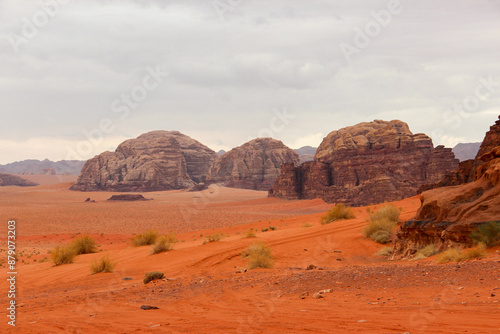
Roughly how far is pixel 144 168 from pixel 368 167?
70.8 m

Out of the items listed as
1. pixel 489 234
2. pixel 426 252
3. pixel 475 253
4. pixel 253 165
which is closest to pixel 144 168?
pixel 253 165

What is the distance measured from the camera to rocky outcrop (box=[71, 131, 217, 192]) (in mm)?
Answer: 102750

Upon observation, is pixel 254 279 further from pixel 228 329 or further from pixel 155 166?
pixel 155 166

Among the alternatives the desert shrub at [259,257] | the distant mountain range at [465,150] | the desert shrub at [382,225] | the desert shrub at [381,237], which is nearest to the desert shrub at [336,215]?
the desert shrub at [382,225]

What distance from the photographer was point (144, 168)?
345ft

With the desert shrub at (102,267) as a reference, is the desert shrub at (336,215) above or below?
above

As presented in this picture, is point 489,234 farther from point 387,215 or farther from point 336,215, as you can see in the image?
point 336,215

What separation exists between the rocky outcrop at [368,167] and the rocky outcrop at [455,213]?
2894cm

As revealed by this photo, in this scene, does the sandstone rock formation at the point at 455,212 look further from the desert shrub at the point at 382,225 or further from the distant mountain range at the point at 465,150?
the distant mountain range at the point at 465,150

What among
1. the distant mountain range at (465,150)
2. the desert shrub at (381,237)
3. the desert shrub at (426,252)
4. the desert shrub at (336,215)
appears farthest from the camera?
the distant mountain range at (465,150)

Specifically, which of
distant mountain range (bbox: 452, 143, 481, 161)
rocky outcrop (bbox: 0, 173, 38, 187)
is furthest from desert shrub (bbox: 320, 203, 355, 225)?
distant mountain range (bbox: 452, 143, 481, 161)

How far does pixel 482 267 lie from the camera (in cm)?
737

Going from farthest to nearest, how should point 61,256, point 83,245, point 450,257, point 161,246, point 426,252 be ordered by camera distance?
point 83,245, point 161,246, point 61,256, point 426,252, point 450,257

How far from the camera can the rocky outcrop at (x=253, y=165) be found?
3957 inches
